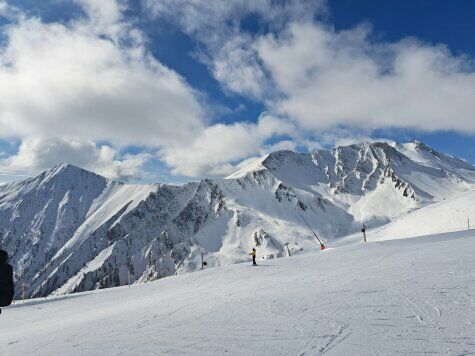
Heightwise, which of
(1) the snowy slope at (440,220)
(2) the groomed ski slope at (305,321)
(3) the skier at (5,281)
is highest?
(1) the snowy slope at (440,220)

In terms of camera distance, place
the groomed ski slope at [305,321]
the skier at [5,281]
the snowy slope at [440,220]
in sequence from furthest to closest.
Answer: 1. the snowy slope at [440,220]
2. the groomed ski slope at [305,321]
3. the skier at [5,281]

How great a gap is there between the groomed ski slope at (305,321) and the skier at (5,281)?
3421mm

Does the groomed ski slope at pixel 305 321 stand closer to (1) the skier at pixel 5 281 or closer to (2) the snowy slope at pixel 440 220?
(1) the skier at pixel 5 281

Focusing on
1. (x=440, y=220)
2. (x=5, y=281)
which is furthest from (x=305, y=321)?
(x=440, y=220)

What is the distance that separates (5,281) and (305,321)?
325 inches

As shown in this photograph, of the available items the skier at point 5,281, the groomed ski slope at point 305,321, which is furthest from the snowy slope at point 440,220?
the skier at point 5,281

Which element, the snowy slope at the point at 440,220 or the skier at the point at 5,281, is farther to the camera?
the snowy slope at the point at 440,220

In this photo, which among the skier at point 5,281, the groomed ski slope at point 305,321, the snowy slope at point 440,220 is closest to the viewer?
the skier at point 5,281

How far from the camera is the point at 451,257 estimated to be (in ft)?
79.1

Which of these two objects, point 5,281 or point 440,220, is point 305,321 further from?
point 440,220

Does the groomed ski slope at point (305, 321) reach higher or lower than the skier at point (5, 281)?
lower

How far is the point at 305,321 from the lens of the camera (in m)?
12.1

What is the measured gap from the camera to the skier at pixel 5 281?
8406 millimetres

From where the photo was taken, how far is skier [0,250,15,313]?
841 centimetres
